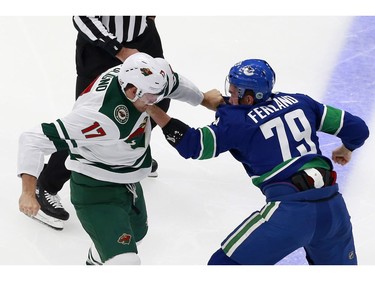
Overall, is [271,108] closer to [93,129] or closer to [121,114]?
[121,114]

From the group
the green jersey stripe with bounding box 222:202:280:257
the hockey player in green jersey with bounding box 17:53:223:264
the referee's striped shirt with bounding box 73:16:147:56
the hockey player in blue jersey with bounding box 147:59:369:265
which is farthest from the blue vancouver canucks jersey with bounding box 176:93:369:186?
the referee's striped shirt with bounding box 73:16:147:56

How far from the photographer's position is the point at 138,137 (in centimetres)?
375

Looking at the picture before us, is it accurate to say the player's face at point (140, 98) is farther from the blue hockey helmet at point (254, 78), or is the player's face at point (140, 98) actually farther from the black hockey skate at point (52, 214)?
the black hockey skate at point (52, 214)

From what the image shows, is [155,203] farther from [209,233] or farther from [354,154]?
[354,154]

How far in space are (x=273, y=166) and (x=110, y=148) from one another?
63cm

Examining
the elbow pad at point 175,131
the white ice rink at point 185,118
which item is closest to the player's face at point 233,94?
the elbow pad at point 175,131

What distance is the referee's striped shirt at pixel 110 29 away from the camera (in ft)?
13.9

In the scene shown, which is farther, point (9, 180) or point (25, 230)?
point (9, 180)

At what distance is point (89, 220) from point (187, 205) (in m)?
1.06

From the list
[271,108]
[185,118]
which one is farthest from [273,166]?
[185,118]

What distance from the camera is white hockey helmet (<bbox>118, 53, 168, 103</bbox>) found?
3.51 meters

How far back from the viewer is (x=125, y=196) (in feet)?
12.7

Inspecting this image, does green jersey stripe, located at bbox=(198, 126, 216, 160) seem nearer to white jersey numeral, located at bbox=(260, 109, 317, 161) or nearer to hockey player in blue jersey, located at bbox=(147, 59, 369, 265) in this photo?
hockey player in blue jersey, located at bbox=(147, 59, 369, 265)

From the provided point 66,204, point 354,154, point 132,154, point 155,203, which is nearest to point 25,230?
point 66,204
